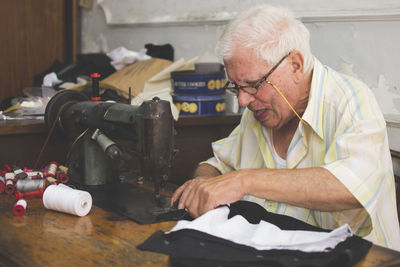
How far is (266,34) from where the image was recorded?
1.69m

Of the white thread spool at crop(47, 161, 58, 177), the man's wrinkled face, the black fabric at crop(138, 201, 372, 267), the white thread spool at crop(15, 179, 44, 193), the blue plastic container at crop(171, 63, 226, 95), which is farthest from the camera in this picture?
the blue plastic container at crop(171, 63, 226, 95)

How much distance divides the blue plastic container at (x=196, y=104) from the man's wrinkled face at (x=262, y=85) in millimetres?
969

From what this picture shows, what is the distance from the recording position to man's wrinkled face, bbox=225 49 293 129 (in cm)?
174

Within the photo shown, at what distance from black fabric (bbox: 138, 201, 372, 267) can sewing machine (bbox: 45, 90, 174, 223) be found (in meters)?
0.29

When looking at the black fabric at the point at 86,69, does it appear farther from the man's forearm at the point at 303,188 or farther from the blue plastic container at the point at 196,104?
the man's forearm at the point at 303,188

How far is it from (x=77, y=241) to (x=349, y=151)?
2.76 feet

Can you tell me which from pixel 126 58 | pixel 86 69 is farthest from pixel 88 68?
pixel 126 58

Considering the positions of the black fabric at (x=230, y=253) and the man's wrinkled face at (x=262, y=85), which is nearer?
the black fabric at (x=230, y=253)

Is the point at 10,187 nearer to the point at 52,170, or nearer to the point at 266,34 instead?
the point at 52,170

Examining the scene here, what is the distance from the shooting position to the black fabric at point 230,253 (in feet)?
3.76

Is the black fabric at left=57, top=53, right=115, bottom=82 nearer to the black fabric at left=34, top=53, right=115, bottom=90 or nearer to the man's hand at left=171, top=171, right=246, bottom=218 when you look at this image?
the black fabric at left=34, top=53, right=115, bottom=90

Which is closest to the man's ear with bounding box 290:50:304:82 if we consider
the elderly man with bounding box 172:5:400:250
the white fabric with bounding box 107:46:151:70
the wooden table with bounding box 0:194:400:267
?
the elderly man with bounding box 172:5:400:250

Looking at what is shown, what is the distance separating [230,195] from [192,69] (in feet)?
5.54

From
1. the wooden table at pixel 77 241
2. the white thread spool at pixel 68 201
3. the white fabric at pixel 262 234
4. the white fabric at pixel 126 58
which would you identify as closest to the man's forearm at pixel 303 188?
the white fabric at pixel 262 234
